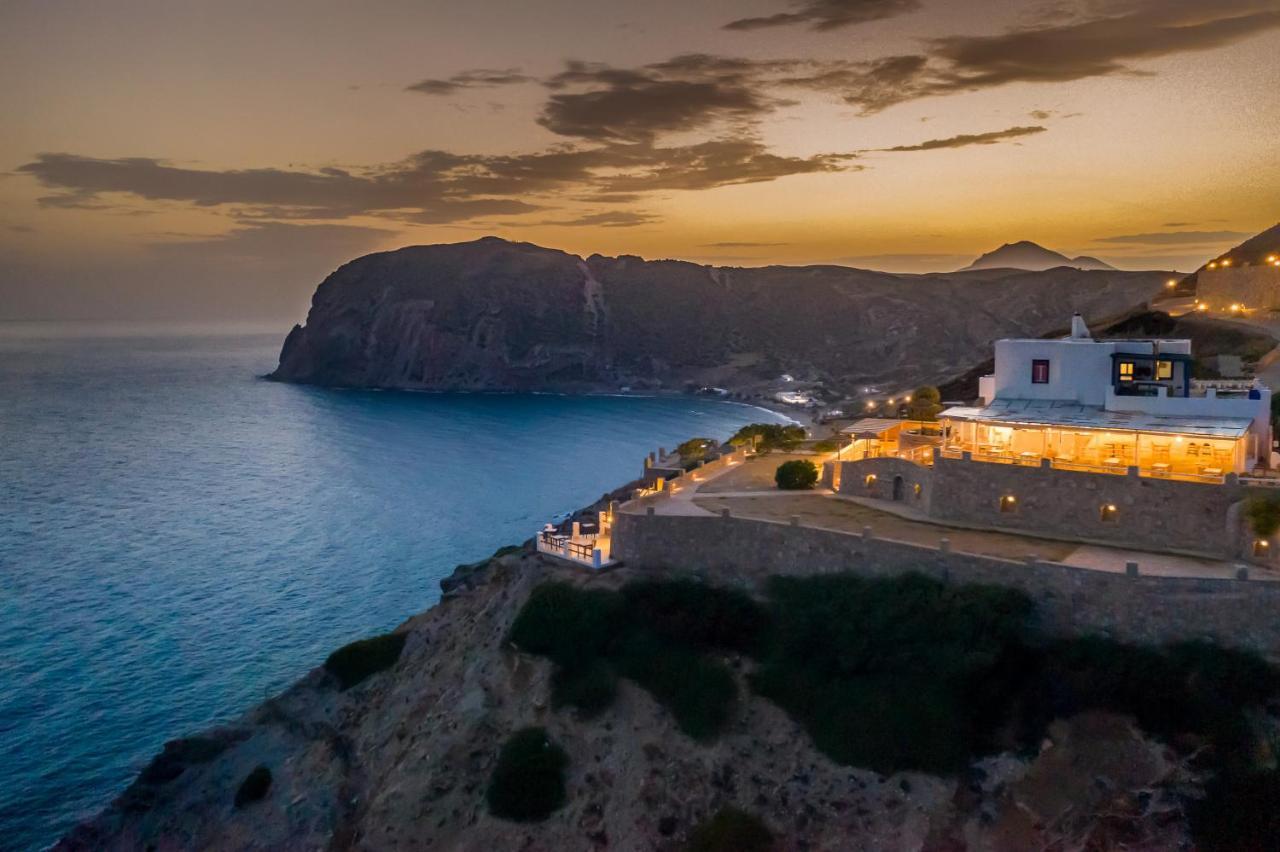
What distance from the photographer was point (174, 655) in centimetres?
4684

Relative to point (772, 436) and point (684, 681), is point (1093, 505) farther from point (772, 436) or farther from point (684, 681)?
point (772, 436)

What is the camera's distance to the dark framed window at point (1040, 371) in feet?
119

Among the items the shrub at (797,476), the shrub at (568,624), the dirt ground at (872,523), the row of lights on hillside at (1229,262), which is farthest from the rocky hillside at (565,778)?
the row of lights on hillside at (1229,262)

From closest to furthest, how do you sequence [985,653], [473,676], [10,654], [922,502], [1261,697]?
[1261,697] → [985,653] → [473,676] → [922,502] → [10,654]

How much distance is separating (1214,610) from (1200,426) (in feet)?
27.7

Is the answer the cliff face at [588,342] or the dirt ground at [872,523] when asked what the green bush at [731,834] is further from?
the cliff face at [588,342]

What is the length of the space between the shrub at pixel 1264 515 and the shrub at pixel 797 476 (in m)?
16.5

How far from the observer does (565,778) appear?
92.8 feet

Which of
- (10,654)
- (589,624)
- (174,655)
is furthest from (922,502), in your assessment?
(10,654)

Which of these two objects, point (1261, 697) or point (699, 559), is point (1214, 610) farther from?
point (699, 559)

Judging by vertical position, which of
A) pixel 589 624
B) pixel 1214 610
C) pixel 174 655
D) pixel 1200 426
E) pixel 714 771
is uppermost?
pixel 1200 426

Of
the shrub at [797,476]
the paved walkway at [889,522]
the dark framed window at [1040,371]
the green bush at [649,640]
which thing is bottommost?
the green bush at [649,640]

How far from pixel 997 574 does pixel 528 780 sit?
15.9m

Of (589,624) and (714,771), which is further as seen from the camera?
(589,624)
